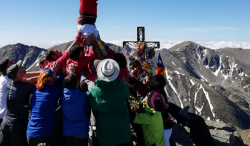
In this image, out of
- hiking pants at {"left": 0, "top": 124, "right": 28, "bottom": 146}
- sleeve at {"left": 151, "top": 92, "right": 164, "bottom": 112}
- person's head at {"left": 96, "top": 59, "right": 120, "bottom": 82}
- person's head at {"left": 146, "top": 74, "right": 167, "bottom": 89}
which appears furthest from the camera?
person's head at {"left": 146, "top": 74, "right": 167, "bottom": 89}

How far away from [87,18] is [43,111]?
4.34m

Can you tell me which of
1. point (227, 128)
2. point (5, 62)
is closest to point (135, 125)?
point (5, 62)

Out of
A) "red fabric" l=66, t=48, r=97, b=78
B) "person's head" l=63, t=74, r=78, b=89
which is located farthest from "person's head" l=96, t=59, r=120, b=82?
"red fabric" l=66, t=48, r=97, b=78

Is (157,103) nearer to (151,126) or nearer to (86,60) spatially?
(151,126)

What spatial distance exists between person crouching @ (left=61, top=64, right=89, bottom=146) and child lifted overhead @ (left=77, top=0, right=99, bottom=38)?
339cm

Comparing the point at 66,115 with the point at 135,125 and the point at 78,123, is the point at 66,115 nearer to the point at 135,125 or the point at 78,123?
the point at 78,123

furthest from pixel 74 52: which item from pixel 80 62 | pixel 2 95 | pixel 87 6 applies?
pixel 2 95

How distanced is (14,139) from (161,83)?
14.7ft

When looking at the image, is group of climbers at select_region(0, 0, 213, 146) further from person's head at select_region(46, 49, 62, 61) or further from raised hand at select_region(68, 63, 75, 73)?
person's head at select_region(46, 49, 62, 61)

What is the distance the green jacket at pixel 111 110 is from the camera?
4977 millimetres

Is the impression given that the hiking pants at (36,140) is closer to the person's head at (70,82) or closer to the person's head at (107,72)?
the person's head at (70,82)

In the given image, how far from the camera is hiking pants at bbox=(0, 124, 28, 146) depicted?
17.9 feet

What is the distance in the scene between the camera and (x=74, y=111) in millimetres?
5059

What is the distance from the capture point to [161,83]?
6422 mm
